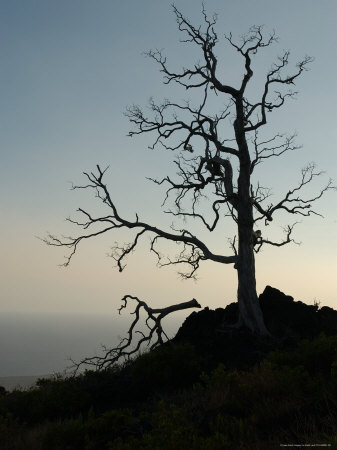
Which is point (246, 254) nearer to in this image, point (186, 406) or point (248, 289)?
point (248, 289)

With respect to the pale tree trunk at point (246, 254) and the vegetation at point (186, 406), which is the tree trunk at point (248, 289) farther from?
the vegetation at point (186, 406)

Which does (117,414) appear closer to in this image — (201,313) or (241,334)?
(241,334)

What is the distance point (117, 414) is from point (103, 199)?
10344 millimetres

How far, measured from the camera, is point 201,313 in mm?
19609

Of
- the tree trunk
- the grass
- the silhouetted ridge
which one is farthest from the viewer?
the tree trunk

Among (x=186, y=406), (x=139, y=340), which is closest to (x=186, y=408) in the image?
(x=186, y=406)

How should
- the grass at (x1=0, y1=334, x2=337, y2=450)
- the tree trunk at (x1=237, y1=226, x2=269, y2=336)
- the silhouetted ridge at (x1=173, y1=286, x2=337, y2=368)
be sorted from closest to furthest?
the grass at (x1=0, y1=334, x2=337, y2=450)
the silhouetted ridge at (x1=173, y1=286, x2=337, y2=368)
the tree trunk at (x1=237, y1=226, x2=269, y2=336)

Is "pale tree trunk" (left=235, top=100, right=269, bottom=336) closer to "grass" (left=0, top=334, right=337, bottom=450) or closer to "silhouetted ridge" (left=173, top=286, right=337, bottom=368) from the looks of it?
"silhouetted ridge" (left=173, top=286, right=337, bottom=368)

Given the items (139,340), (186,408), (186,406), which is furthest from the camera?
(139,340)

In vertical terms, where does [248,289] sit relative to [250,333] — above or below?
above

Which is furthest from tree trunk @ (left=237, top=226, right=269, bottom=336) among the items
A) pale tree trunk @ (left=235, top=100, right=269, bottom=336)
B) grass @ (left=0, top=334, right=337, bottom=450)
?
grass @ (left=0, top=334, right=337, bottom=450)

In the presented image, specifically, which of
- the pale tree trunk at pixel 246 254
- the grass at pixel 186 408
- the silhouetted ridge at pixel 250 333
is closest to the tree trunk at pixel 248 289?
the pale tree trunk at pixel 246 254

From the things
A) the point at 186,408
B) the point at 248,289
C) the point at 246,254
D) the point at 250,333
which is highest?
the point at 246,254

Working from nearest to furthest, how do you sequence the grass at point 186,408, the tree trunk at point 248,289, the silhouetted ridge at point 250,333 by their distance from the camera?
the grass at point 186,408 → the silhouetted ridge at point 250,333 → the tree trunk at point 248,289
